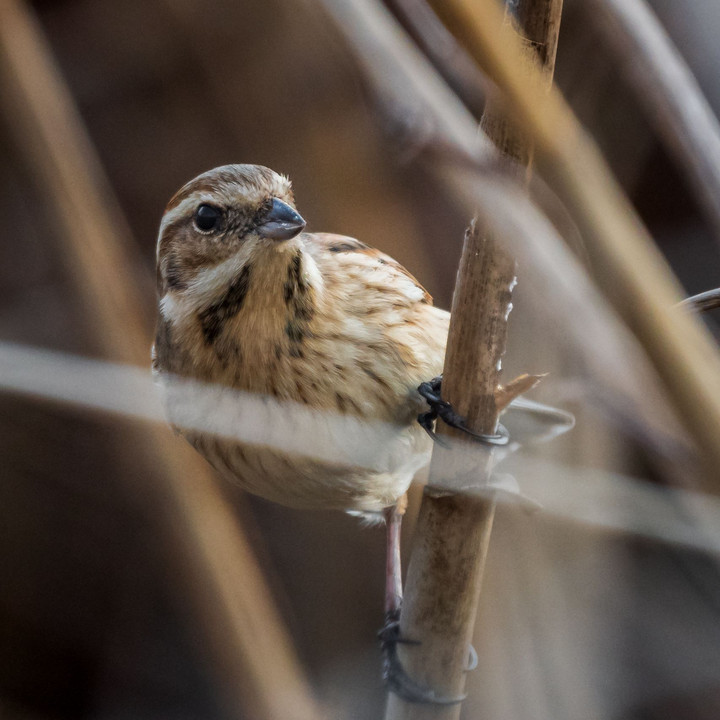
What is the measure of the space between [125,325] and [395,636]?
117cm

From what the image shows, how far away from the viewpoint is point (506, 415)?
2.16 meters

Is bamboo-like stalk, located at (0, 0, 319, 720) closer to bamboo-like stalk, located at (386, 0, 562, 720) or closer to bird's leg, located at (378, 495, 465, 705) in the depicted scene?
bird's leg, located at (378, 495, 465, 705)

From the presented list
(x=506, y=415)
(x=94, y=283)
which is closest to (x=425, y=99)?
(x=506, y=415)

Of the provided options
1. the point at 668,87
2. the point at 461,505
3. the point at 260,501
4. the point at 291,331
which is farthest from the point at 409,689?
the point at 260,501

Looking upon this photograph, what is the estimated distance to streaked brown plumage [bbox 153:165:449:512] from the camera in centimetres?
172

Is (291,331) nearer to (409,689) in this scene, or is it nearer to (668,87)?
(409,689)

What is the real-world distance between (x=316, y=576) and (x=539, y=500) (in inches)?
85.2

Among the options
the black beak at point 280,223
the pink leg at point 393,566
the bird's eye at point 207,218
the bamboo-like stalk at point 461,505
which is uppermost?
the bird's eye at point 207,218

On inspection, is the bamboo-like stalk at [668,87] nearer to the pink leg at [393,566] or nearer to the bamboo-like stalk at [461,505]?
the bamboo-like stalk at [461,505]

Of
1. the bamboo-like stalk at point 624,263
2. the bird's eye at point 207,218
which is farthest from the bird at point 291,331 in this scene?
the bamboo-like stalk at point 624,263

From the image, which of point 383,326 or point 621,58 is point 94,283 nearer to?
point 383,326

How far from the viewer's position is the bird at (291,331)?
172 cm

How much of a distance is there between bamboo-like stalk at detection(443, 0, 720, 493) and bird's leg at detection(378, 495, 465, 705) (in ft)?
2.63

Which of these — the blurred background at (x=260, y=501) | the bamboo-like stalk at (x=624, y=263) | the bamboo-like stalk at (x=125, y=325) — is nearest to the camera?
the bamboo-like stalk at (x=624, y=263)
